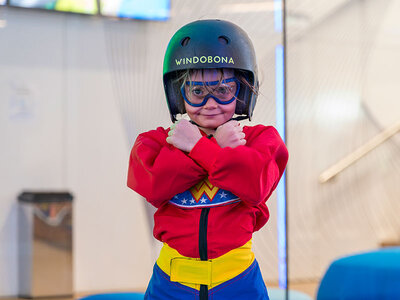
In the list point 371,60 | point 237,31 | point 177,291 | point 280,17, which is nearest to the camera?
point 177,291

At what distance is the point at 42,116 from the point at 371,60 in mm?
2714

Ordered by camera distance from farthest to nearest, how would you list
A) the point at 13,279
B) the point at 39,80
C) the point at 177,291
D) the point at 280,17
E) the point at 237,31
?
the point at 39,80
the point at 13,279
the point at 280,17
the point at 237,31
the point at 177,291

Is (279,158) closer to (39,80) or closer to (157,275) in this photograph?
(157,275)

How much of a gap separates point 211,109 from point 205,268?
0.39 metres

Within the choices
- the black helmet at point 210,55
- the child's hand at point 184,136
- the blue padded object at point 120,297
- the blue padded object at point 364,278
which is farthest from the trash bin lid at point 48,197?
the child's hand at point 184,136

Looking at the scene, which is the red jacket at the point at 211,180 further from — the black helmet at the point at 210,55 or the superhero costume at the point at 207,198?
the black helmet at the point at 210,55

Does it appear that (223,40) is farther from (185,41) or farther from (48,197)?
(48,197)

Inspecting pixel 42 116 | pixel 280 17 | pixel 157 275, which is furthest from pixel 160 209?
pixel 42 116

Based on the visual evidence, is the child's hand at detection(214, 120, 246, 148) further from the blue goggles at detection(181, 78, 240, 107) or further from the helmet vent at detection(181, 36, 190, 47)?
the helmet vent at detection(181, 36, 190, 47)

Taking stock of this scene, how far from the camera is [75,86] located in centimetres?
409

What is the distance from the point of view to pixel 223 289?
4.79 ft

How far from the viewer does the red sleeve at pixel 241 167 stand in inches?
55.2

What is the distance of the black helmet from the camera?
151 cm

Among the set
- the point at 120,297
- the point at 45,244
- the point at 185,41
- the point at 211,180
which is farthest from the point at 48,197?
the point at 211,180
